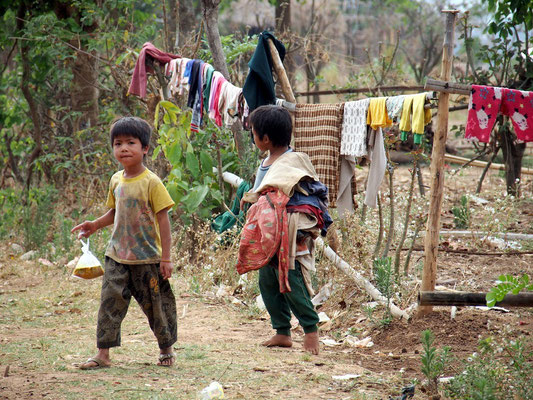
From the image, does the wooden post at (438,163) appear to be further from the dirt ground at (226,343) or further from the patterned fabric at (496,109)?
the dirt ground at (226,343)

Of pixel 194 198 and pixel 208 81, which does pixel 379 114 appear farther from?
pixel 194 198

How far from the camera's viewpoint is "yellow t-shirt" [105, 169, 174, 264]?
12.0ft

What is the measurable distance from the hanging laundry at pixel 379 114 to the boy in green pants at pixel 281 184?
0.76m

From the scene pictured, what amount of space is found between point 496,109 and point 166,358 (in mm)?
2570

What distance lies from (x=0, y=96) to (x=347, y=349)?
7.42m

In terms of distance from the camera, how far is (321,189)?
4.08 m

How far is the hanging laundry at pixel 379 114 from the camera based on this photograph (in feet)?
15.0

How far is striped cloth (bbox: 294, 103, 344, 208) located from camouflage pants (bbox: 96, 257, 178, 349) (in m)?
1.72

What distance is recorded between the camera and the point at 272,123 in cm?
404

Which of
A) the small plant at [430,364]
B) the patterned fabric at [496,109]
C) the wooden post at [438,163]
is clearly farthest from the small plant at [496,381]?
the patterned fabric at [496,109]

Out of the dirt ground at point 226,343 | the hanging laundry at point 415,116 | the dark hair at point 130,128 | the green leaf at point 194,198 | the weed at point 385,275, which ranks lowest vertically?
the dirt ground at point 226,343

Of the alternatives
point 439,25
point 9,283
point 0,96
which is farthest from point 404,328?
point 439,25

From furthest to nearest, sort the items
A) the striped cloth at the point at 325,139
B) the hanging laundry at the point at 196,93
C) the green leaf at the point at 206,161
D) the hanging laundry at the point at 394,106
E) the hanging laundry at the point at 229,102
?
1. the green leaf at the point at 206,161
2. the hanging laundry at the point at 196,93
3. the hanging laundry at the point at 229,102
4. the striped cloth at the point at 325,139
5. the hanging laundry at the point at 394,106

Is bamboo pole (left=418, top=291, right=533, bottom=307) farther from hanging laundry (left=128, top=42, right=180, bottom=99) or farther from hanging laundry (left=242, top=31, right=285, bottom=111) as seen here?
hanging laundry (left=128, top=42, right=180, bottom=99)
